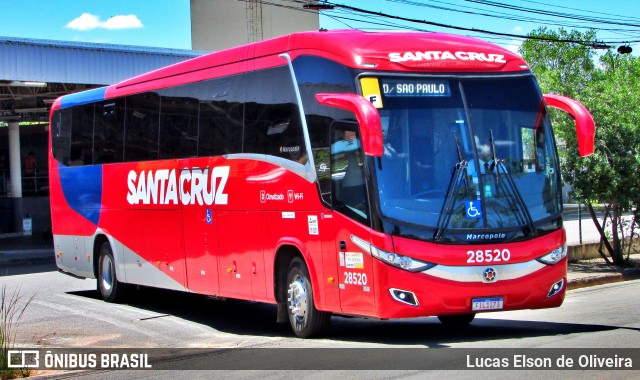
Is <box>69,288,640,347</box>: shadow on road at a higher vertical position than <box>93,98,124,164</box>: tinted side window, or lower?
lower

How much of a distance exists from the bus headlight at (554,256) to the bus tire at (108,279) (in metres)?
9.07

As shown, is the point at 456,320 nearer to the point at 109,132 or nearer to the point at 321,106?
the point at 321,106

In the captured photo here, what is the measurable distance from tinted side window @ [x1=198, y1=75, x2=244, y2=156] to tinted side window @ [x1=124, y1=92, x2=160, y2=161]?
1818 mm

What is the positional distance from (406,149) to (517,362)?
2.82 m

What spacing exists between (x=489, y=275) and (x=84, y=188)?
10.2 meters

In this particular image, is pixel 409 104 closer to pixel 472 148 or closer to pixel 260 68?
pixel 472 148

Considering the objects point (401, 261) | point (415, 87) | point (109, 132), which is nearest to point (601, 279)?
point (109, 132)

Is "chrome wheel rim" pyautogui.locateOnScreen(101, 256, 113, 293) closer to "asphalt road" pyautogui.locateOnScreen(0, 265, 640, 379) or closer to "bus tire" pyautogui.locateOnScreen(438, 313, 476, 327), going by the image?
"asphalt road" pyautogui.locateOnScreen(0, 265, 640, 379)

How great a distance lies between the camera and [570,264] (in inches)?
953

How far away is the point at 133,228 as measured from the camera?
1722 centimetres

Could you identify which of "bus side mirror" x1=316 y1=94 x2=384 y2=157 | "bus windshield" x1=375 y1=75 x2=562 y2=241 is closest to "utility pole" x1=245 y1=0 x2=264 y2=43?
"bus windshield" x1=375 y1=75 x2=562 y2=241

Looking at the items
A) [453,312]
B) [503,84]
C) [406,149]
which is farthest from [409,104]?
[453,312]

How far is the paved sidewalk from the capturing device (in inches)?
835

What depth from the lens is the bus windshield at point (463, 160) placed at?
11016mm
